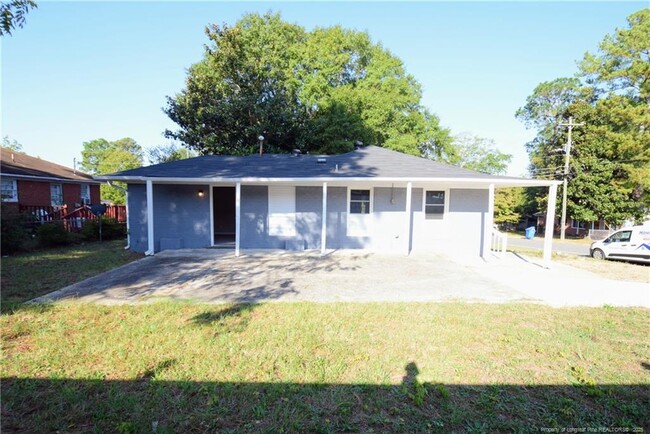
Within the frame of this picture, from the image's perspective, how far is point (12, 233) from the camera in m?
9.18

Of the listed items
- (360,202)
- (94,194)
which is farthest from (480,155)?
(94,194)

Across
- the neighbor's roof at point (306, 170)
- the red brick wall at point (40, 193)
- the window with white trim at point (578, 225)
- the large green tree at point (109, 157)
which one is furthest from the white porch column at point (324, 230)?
the large green tree at point (109, 157)

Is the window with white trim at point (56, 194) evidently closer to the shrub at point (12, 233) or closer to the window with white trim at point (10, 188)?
the window with white trim at point (10, 188)

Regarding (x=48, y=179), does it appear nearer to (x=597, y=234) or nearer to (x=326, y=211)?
(x=326, y=211)

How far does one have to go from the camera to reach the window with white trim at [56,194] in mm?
18536

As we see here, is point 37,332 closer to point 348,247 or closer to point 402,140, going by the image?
point 348,247

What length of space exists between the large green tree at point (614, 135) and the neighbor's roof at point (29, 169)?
34261 millimetres

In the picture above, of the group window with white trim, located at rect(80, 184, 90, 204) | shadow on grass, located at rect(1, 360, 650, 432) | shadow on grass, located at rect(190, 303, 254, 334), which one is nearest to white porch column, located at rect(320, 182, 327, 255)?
shadow on grass, located at rect(190, 303, 254, 334)

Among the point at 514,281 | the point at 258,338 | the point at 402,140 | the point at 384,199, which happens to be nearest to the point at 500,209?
the point at 402,140

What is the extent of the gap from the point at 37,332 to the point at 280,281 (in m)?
3.89

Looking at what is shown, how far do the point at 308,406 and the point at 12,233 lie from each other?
1146cm

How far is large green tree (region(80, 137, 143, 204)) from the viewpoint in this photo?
44875 millimetres

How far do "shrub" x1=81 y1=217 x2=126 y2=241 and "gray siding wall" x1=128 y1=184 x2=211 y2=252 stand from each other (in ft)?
10.4

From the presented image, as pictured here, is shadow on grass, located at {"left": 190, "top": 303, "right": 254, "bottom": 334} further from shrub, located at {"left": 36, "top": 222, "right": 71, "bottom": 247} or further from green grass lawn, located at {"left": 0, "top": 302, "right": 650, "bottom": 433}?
shrub, located at {"left": 36, "top": 222, "right": 71, "bottom": 247}
